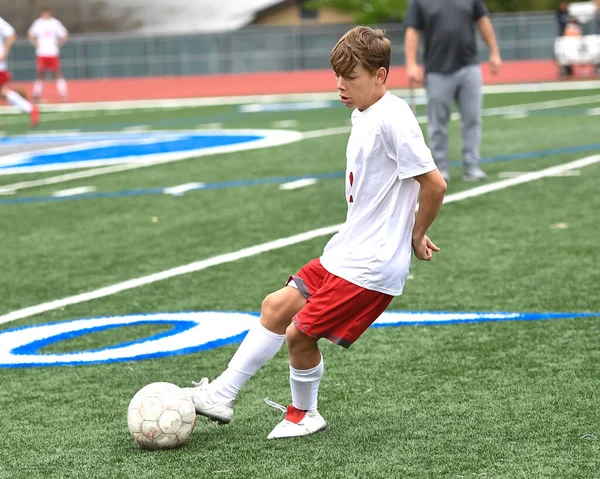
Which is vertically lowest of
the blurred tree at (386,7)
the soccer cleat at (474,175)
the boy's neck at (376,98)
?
the blurred tree at (386,7)

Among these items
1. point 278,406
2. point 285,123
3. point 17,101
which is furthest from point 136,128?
point 278,406

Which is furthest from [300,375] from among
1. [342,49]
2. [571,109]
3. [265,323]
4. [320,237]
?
[571,109]

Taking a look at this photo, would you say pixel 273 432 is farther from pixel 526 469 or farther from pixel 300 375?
pixel 526 469

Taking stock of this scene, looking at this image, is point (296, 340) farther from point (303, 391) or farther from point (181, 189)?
point (181, 189)

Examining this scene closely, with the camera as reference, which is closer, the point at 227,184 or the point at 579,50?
the point at 227,184

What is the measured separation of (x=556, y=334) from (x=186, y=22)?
242 feet

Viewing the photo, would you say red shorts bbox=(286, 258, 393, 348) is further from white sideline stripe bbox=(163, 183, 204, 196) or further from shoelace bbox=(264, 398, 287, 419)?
white sideline stripe bbox=(163, 183, 204, 196)

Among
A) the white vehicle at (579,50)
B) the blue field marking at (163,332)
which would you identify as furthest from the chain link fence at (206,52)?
the blue field marking at (163,332)

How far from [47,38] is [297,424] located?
27.6m

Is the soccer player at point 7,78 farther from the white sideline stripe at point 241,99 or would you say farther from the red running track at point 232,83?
the red running track at point 232,83

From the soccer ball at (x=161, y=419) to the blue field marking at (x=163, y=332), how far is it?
1.41m

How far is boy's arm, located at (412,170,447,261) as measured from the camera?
4613mm

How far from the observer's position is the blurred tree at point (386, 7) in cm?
6550

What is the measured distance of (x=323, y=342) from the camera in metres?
6.54
